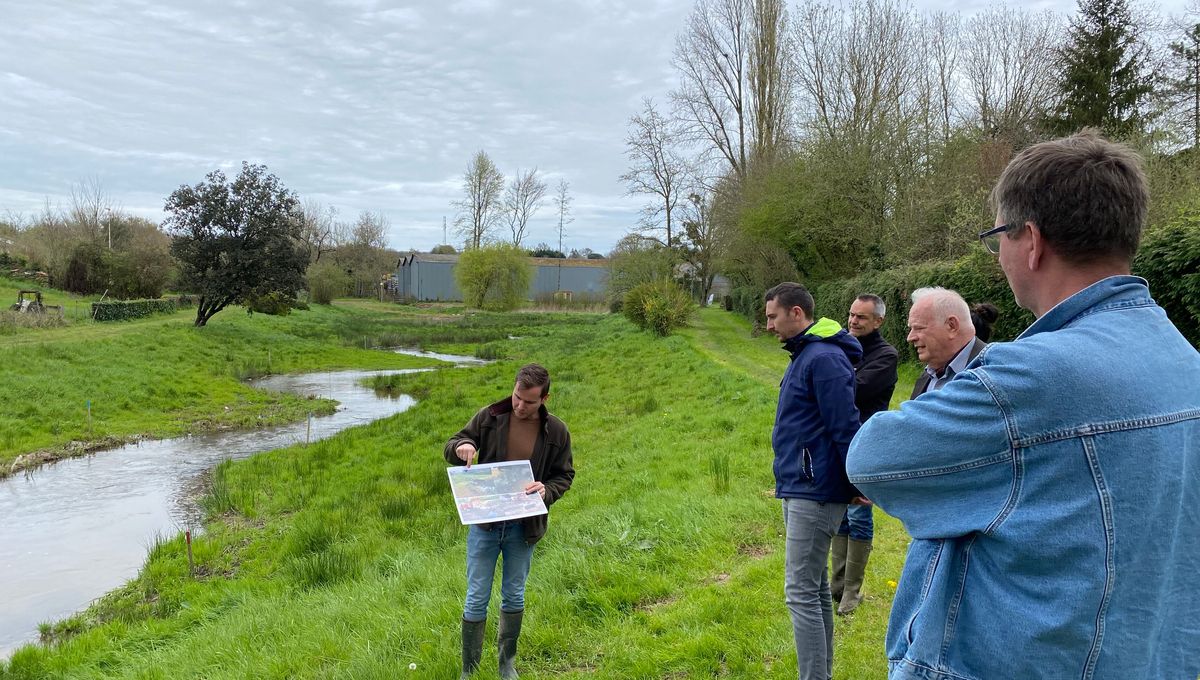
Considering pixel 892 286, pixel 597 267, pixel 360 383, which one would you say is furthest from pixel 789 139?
pixel 597 267

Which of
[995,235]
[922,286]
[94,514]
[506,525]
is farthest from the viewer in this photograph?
[922,286]

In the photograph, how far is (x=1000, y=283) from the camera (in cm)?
→ 1262

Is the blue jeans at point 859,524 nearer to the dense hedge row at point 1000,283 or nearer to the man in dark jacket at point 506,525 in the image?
Result: the man in dark jacket at point 506,525

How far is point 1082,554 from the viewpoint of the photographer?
1287mm

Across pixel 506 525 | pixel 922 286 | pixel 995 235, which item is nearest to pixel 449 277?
pixel 922 286

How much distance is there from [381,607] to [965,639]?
16.6 ft

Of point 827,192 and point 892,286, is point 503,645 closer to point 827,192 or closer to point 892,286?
point 892,286

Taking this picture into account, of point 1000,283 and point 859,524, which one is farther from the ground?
point 1000,283

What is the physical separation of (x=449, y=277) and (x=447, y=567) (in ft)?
220

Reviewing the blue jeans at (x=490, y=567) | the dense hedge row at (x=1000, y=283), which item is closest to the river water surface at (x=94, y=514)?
the blue jeans at (x=490, y=567)

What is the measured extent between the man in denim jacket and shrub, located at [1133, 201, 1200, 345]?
937cm

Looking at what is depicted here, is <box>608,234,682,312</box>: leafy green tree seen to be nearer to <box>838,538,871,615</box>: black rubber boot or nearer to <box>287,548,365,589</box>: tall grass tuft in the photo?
<box>287,548,365,589</box>: tall grass tuft

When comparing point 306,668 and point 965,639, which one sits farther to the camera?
point 306,668

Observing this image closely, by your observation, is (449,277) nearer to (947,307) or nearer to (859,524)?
(859,524)
